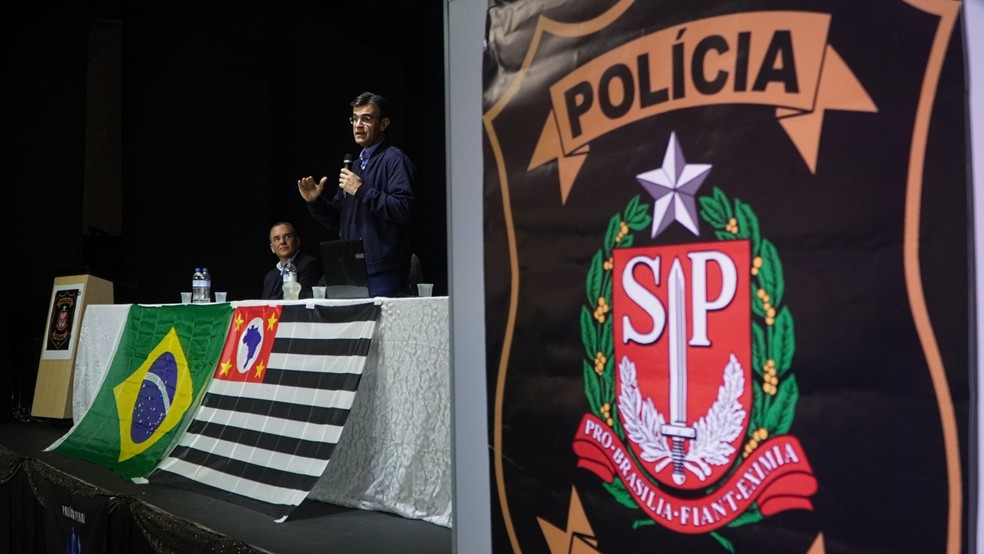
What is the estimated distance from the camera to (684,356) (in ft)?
3.43

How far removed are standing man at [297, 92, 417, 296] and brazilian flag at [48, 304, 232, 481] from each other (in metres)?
0.53

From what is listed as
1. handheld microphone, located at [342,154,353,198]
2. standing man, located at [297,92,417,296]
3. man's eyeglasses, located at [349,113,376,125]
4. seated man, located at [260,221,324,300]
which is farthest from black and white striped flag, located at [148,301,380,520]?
seated man, located at [260,221,324,300]

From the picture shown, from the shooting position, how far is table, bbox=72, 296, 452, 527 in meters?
2.44

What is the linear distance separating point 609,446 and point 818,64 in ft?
1.62

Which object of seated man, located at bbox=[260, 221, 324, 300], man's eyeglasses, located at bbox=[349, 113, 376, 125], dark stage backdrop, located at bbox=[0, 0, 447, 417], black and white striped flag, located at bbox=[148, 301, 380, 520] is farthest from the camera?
dark stage backdrop, located at bbox=[0, 0, 447, 417]

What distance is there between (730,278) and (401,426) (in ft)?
5.54

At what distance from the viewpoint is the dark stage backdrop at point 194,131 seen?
5.78 meters

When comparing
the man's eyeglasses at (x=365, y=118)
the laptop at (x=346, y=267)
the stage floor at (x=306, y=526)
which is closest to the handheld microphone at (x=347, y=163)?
the man's eyeglasses at (x=365, y=118)

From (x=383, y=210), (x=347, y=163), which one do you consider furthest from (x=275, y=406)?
(x=347, y=163)

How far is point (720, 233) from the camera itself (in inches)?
39.9

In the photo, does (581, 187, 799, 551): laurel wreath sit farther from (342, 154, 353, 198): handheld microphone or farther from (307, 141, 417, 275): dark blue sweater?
(342, 154, 353, 198): handheld microphone

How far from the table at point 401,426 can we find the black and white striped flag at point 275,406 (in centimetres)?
8

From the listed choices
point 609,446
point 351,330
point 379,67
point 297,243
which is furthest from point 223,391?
point 379,67

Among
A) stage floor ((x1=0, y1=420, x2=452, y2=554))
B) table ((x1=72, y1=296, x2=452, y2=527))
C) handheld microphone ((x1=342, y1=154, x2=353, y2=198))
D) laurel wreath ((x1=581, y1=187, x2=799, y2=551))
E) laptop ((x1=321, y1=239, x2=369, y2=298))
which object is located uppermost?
handheld microphone ((x1=342, y1=154, x2=353, y2=198))
